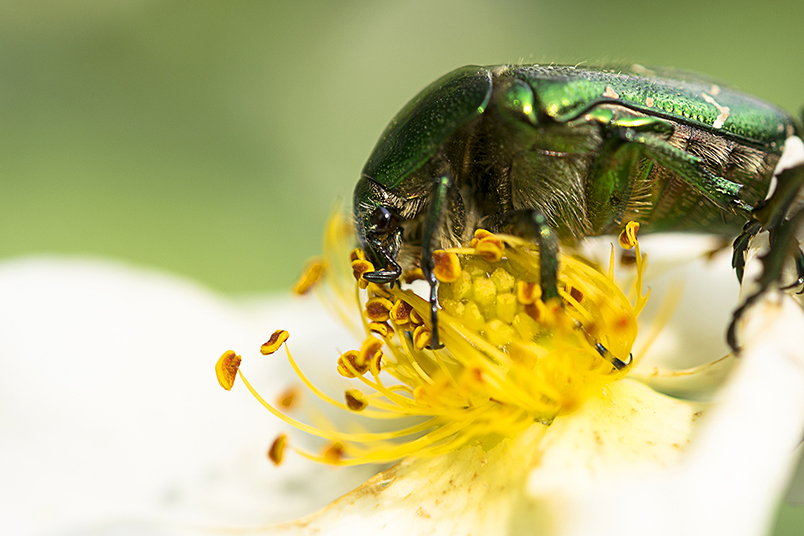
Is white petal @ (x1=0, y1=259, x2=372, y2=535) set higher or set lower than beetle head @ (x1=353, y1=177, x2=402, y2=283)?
lower

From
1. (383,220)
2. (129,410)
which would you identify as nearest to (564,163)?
(383,220)

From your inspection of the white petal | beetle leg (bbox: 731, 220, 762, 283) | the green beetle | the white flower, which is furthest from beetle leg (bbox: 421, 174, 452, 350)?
the white petal

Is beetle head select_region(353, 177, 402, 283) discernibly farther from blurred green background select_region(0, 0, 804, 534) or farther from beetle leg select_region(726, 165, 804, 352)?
blurred green background select_region(0, 0, 804, 534)

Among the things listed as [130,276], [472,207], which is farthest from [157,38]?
[472,207]

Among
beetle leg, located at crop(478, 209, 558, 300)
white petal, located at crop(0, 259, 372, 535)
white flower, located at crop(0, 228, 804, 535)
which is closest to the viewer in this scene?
white flower, located at crop(0, 228, 804, 535)

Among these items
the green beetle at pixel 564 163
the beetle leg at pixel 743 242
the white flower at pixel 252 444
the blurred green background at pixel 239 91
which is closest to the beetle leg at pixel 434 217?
the green beetle at pixel 564 163

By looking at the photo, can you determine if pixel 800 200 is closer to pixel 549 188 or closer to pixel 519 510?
pixel 549 188

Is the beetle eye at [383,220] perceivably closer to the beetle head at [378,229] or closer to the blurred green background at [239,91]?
the beetle head at [378,229]
